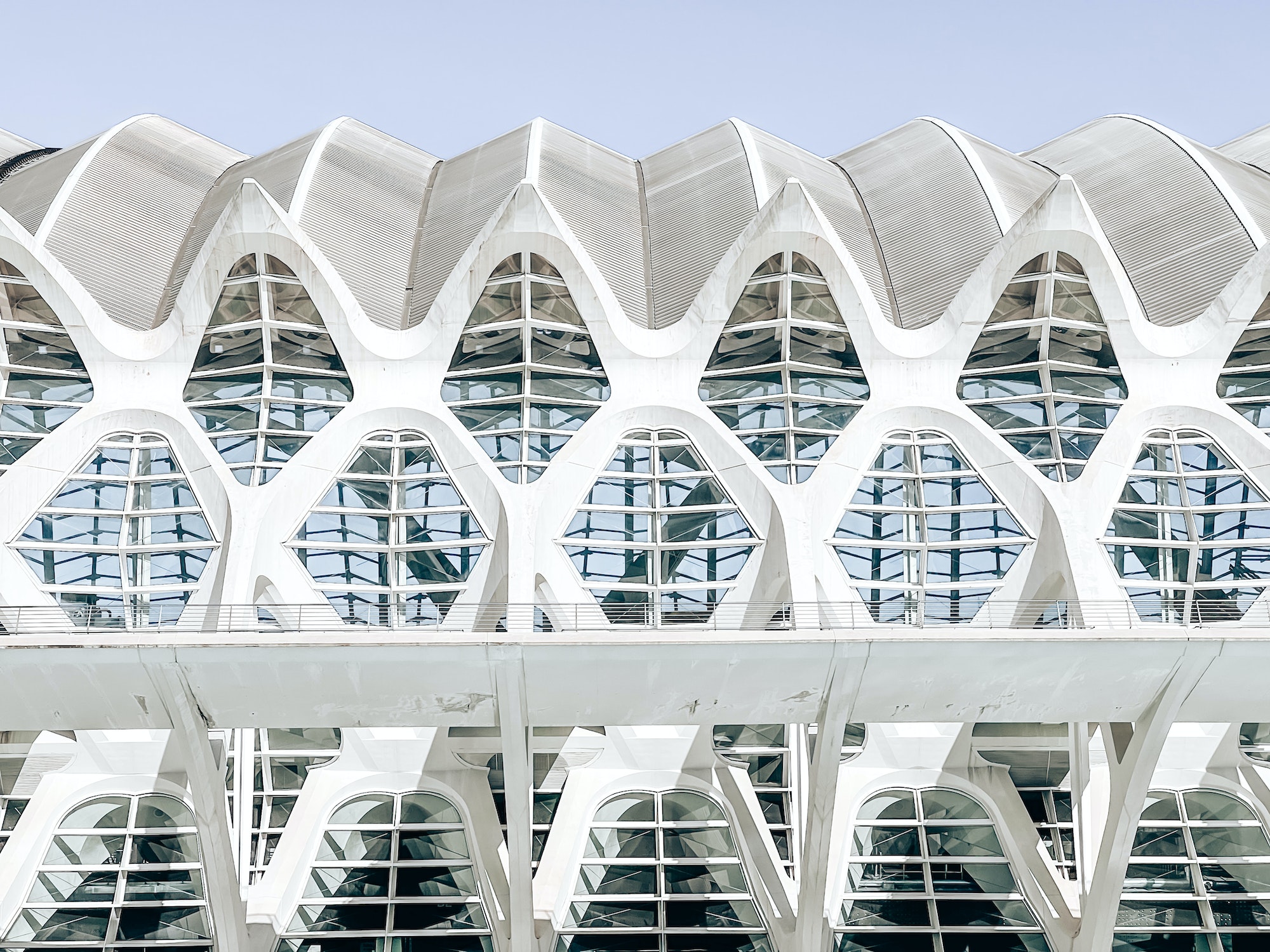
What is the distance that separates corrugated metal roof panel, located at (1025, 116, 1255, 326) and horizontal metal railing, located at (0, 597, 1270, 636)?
23.1ft

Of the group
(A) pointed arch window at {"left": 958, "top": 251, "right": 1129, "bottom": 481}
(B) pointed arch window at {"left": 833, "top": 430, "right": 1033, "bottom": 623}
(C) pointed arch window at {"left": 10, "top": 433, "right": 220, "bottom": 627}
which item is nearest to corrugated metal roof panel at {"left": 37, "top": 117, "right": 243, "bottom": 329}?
(C) pointed arch window at {"left": 10, "top": 433, "right": 220, "bottom": 627}

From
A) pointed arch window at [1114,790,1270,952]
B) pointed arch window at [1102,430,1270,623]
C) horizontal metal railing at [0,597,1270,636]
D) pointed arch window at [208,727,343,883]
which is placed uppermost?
pointed arch window at [1102,430,1270,623]

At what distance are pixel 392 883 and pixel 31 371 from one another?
1432 centimetres

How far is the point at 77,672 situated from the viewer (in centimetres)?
1998

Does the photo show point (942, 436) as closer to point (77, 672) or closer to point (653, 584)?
point (653, 584)

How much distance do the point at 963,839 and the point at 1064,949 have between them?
121 inches

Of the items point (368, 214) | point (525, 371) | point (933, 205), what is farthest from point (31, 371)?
point (933, 205)

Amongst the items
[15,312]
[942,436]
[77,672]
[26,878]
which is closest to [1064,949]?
[942,436]

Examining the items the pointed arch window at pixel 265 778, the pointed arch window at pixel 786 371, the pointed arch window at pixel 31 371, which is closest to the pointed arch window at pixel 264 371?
the pointed arch window at pixel 31 371

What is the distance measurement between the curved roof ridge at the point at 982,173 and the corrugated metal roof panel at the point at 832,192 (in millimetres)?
3096

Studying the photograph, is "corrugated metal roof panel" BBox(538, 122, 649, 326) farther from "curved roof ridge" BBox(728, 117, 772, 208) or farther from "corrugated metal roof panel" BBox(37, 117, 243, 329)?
"corrugated metal roof panel" BBox(37, 117, 243, 329)

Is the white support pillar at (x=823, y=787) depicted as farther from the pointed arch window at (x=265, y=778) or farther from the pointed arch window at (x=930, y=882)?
the pointed arch window at (x=265, y=778)

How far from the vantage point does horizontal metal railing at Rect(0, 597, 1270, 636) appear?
25406 millimetres

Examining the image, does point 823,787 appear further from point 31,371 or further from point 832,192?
point 31,371
